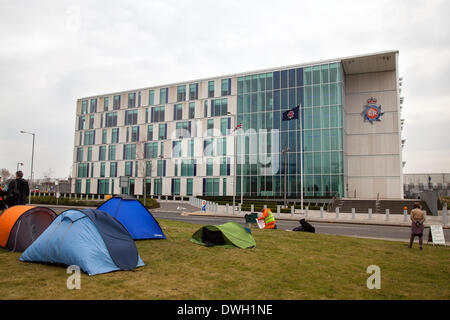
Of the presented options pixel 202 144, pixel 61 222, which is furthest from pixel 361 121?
pixel 61 222

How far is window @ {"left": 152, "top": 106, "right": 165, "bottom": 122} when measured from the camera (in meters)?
62.8

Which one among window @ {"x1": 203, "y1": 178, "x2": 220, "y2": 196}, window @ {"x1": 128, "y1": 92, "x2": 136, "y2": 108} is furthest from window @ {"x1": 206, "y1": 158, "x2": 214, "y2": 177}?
window @ {"x1": 128, "y1": 92, "x2": 136, "y2": 108}

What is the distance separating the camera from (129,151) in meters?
64.1

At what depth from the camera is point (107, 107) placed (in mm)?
68188

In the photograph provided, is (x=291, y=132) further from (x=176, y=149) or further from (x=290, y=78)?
(x=176, y=149)

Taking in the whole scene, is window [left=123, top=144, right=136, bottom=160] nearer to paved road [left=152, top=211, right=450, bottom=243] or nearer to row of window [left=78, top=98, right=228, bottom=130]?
row of window [left=78, top=98, right=228, bottom=130]

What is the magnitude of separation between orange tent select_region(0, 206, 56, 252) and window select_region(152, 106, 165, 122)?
53.3 m

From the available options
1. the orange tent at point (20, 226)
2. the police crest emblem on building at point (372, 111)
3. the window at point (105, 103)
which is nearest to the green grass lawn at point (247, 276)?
the orange tent at point (20, 226)

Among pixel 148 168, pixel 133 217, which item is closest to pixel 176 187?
pixel 148 168

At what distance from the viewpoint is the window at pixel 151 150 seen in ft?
205

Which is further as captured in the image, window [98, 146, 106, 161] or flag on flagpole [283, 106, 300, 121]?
window [98, 146, 106, 161]

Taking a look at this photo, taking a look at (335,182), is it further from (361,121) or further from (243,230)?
(243,230)

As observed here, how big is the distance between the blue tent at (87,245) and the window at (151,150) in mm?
54504
